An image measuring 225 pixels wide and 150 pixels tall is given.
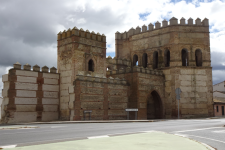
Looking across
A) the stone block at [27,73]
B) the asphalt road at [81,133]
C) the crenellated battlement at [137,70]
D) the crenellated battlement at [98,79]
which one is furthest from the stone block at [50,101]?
the asphalt road at [81,133]

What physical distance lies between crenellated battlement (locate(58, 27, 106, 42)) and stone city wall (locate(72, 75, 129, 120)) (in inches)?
236

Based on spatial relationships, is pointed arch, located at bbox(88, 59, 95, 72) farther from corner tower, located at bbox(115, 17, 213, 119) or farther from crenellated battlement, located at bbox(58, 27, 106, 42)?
corner tower, located at bbox(115, 17, 213, 119)

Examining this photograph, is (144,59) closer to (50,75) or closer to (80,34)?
(80,34)

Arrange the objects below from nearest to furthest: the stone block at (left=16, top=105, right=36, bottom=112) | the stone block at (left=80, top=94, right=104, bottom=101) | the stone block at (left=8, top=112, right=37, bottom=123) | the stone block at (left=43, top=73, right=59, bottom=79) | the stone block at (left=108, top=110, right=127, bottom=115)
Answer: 1. the stone block at (left=8, top=112, right=37, bottom=123)
2. the stone block at (left=80, top=94, right=104, bottom=101)
3. the stone block at (left=16, top=105, right=36, bottom=112)
4. the stone block at (left=108, top=110, right=127, bottom=115)
5. the stone block at (left=43, top=73, right=59, bottom=79)

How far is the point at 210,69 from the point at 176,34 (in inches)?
260

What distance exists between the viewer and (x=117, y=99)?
2983 centimetres

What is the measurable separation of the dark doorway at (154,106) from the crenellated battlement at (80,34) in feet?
32.5

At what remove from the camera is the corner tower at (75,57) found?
29562 millimetres

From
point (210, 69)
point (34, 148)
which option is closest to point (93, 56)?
point (210, 69)

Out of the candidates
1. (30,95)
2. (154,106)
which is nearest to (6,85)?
(30,95)

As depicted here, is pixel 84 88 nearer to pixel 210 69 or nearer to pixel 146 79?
pixel 146 79

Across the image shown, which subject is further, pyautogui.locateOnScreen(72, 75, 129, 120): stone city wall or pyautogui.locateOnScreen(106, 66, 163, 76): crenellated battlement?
pyautogui.locateOnScreen(106, 66, 163, 76): crenellated battlement

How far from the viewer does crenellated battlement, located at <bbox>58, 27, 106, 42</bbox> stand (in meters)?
30.4

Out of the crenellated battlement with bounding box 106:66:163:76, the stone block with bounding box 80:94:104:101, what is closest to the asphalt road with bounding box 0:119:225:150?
the stone block with bounding box 80:94:104:101
